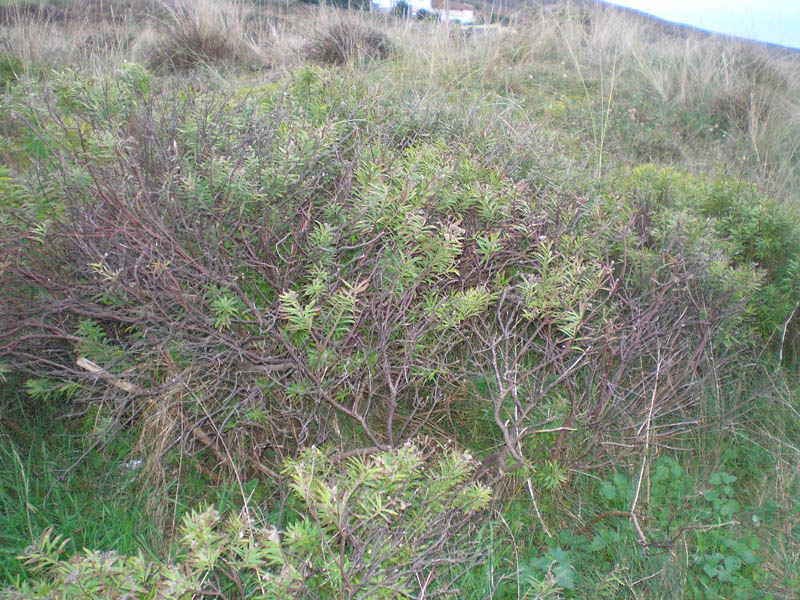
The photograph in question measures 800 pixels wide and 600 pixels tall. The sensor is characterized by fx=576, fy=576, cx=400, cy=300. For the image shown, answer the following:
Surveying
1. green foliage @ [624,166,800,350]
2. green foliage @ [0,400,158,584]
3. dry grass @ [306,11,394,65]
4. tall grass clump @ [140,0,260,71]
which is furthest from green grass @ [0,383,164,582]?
tall grass clump @ [140,0,260,71]

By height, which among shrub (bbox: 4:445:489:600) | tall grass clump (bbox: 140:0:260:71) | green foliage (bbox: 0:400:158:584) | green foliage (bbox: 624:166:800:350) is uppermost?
tall grass clump (bbox: 140:0:260:71)

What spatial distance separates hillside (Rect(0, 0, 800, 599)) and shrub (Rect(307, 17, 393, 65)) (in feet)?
12.8

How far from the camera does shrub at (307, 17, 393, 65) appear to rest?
6746mm

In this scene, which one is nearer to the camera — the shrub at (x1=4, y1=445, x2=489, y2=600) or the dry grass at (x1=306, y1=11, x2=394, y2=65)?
the shrub at (x1=4, y1=445, x2=489, y2=600)

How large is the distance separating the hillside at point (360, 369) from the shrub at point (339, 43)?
154 inches

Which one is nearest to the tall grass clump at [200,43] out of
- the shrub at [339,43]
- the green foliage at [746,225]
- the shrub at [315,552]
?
the shrub at [339,43]

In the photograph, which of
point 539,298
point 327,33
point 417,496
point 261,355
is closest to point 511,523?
point 417,496

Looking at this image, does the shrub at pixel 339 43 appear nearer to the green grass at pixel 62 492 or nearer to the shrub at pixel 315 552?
the green grass at pixel 62 492

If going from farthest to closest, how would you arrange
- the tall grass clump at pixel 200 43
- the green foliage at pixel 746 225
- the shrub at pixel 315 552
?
the tall grass clump at pixel 200 43 < the green foliage at pixel 746 225 < the shrub at pixel 315 552

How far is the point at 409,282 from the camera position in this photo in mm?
2299

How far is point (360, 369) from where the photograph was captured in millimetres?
2291

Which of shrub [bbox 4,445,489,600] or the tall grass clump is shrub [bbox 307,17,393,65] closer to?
the tall grass clump

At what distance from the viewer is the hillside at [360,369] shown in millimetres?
2045

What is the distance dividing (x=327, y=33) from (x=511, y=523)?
638cm
